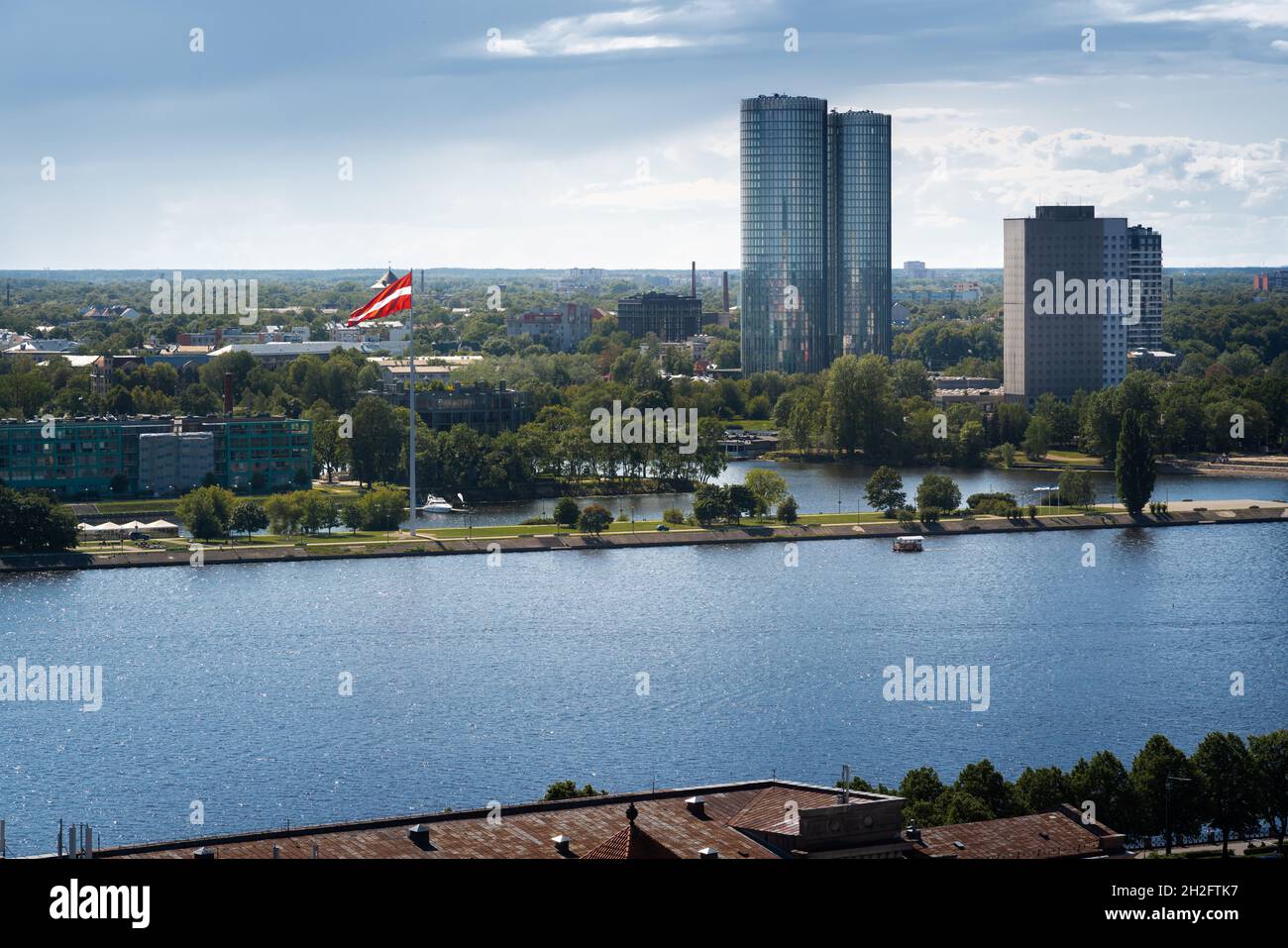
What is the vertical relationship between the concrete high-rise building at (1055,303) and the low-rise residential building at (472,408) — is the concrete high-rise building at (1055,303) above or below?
above

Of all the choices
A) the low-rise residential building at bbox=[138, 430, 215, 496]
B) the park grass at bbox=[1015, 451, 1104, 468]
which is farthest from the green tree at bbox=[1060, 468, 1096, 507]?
the low-rise residential building at bbox=[138, 430, 215, 496]

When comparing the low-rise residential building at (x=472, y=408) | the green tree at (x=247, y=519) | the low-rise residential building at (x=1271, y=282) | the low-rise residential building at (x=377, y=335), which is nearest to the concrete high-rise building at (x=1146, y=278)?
the low-rise residential building at (x=377, y=335)

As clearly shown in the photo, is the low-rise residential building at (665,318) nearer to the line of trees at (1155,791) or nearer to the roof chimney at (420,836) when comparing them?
the line of trees at (1155,791)

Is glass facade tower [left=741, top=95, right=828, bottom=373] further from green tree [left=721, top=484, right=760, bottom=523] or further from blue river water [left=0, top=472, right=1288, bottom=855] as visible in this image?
blue river water [left=0, top=472, right=1288, bottom=855]

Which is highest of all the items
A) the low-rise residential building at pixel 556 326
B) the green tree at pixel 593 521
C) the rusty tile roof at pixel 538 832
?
the low-rise residential building at pixel 556 326

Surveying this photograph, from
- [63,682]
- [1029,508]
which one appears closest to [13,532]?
[63,682]
